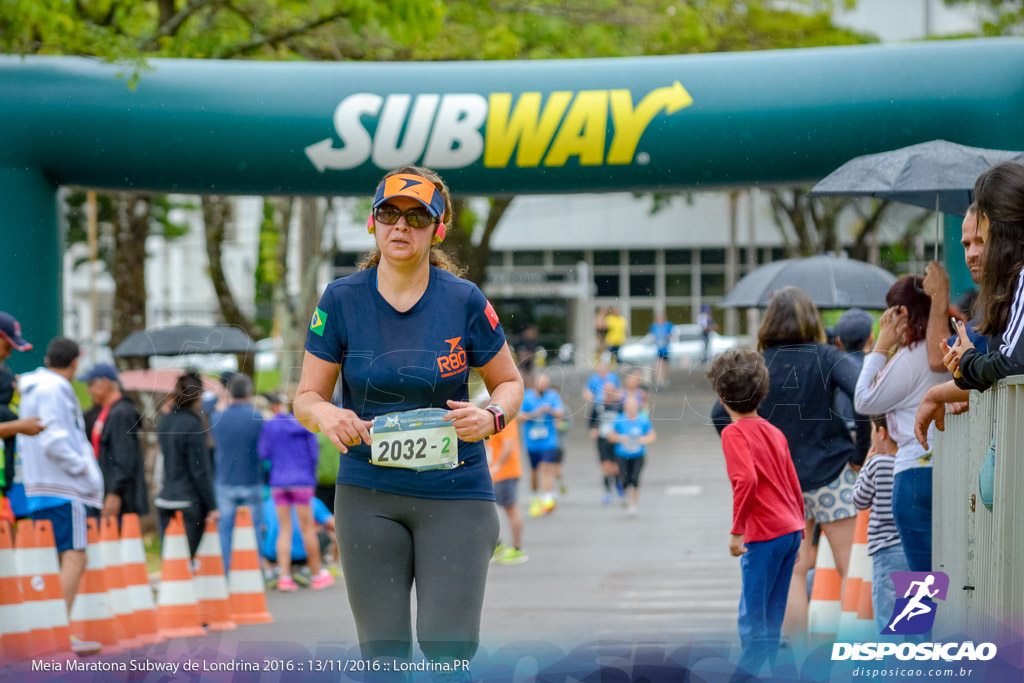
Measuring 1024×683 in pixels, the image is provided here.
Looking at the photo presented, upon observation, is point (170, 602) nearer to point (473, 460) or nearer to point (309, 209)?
point (473, 460)

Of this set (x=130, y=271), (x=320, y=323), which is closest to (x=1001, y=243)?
(x=320, y=323)

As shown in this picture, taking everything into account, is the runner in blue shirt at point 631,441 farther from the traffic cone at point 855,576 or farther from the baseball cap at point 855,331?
the baseball cap at point 855,331

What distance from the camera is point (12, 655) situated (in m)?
5.34

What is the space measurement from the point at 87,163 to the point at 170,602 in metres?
2.82

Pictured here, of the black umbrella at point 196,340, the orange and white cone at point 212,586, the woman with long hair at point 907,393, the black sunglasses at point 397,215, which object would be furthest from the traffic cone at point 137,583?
the woman with long hair at point 907,393

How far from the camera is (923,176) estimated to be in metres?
4.80

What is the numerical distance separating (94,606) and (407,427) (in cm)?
422

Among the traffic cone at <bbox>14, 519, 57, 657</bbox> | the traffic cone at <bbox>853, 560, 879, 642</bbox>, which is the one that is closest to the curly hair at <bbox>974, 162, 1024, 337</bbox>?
the traffic cone at <bbox>853, 560, 879, 642</bbox>

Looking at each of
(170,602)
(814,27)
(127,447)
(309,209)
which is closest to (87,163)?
(127,447)

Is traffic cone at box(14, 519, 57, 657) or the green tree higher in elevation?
the green tree

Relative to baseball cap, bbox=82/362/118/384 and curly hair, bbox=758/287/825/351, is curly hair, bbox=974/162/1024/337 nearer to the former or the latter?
curly hair, bbox=758/287/825/351

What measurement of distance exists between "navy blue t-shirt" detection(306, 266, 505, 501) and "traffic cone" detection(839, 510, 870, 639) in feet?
9.70

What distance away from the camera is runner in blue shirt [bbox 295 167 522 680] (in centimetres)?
348

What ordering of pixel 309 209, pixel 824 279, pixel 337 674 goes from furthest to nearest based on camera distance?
pixel 309 209
pixel 824 279
pixel 337 674
